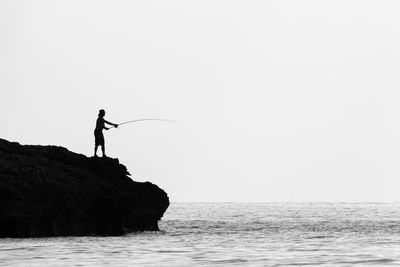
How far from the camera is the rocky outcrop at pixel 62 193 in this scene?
133ft

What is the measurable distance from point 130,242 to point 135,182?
979 centimetres

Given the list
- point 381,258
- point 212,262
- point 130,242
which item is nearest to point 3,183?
point 130,242

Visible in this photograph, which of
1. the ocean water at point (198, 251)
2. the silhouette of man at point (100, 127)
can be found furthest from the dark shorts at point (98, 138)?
the ocean water at point (198, 251)

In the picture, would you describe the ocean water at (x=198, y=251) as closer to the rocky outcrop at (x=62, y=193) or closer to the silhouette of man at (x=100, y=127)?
the rocky outcrop at (x=62, y=193)

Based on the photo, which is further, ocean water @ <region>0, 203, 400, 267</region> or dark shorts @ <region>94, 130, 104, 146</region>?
dark shorts @ <region>94, 130, 104, 146</region>

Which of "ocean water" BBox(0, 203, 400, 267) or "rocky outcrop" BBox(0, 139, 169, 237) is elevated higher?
"rocky outcrop" BBox(0, 139, 169, 237)

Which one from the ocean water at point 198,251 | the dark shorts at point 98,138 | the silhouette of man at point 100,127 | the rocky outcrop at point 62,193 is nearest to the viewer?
the ocean water at point 198,251

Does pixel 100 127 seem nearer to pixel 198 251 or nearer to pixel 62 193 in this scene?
pixel 62 193

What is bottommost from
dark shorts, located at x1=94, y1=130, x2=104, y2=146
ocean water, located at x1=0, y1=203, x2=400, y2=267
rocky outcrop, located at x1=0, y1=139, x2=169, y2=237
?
ocean water, located at x1=0, y1=203, x2=400, y2=267

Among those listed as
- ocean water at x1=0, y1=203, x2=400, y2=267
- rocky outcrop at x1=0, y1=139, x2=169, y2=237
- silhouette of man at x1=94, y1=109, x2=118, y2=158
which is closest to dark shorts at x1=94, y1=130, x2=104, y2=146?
silhouette of man at x1=94, y1=109, x2=118, y2=158

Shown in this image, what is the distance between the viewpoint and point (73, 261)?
2956 centimetres

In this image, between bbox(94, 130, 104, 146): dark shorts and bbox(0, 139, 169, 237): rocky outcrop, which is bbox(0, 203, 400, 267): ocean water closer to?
bbox(0, 139, 169, 237): rocky outcrop

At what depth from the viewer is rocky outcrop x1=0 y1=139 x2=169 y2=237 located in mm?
40562

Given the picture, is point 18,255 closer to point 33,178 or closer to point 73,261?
point 73,261
